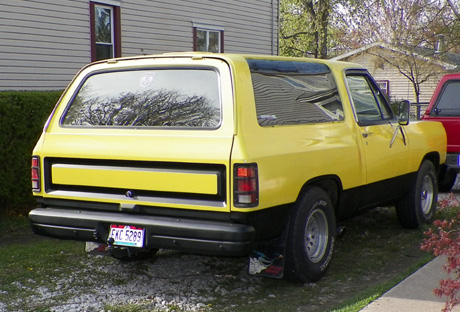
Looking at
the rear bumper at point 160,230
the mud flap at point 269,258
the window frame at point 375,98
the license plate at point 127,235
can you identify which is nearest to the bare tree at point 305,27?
the window frame at point 375,98

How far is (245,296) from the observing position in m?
4.96

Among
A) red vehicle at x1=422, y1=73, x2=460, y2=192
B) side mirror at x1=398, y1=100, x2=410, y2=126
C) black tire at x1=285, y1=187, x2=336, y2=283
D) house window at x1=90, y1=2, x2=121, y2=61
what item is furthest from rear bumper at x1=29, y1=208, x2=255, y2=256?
house window at x1=90, y1=2, x2=121, y2=61

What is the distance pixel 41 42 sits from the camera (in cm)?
1183

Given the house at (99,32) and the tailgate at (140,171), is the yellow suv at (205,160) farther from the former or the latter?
the house at (99,32)

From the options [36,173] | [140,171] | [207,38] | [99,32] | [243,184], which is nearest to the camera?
[243,184]

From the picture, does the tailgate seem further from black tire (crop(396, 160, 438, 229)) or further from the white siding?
the white siding

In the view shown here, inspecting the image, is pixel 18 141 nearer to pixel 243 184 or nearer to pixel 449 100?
pixel 243 184

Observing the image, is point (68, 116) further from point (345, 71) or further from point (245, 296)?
point (345, 71)

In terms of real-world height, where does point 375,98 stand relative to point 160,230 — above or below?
above

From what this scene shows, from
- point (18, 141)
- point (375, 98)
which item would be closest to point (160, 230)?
point (375, 98)

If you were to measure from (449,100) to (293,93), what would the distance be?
16.7 feet

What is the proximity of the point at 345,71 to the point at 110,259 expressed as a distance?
3012 mm

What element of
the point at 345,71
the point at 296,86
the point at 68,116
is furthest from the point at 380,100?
the point at 68,116

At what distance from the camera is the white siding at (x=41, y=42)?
11.2 m
